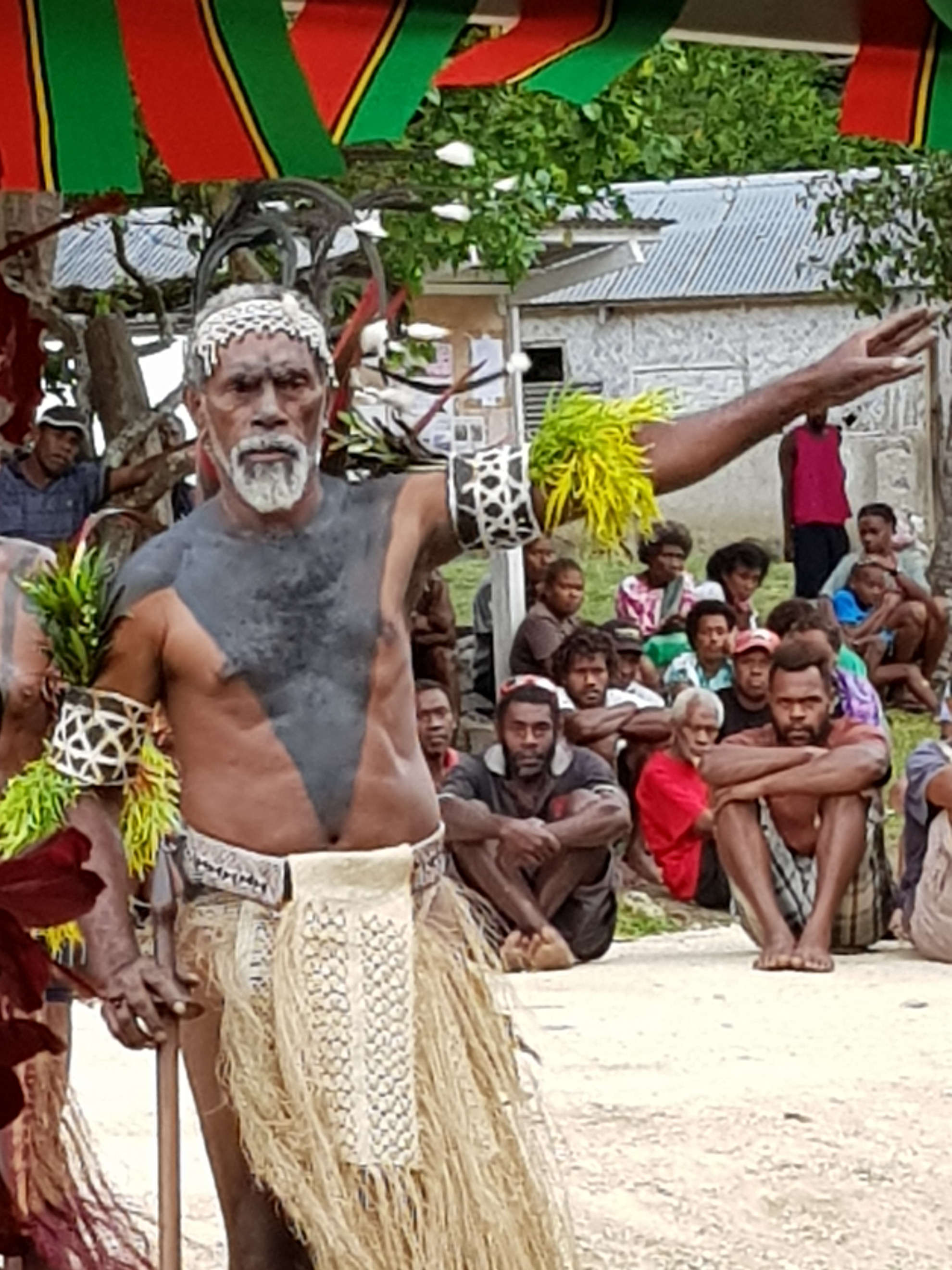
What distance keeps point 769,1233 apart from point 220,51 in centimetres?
286

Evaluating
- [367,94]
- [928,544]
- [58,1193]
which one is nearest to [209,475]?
[367,94]

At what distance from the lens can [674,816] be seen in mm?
8883

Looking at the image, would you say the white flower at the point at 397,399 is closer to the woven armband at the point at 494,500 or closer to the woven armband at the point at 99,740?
the woven armband at the point at 494,500

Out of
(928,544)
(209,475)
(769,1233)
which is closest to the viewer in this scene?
(209,475)

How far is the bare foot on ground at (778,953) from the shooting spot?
25.1 ft

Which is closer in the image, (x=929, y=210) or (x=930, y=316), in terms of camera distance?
(x=930, y=316)

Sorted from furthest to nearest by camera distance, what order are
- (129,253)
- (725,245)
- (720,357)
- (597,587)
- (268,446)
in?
(725,245) < (720,357) < (597,587) < (129,253) < (268,446)

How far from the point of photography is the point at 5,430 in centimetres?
196

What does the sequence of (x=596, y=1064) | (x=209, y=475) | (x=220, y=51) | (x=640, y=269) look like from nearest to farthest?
1. (x=220, y=51)
2. (x=209, y=475)
3. (x=596, y=1064)
4. (x=640, y=269)

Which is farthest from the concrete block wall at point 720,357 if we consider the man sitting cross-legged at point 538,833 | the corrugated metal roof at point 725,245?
the man sitting cross-legged at point 538,833

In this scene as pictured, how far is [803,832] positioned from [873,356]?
15.1 feet

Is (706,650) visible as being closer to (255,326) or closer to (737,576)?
(737,576)

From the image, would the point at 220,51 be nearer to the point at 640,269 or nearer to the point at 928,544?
the point at 928,544

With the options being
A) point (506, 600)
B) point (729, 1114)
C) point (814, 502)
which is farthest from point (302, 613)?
point (814, 502)
